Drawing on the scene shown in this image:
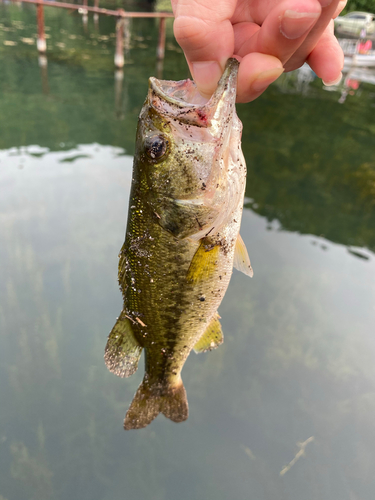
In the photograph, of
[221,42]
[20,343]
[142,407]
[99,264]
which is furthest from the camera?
[99,264]

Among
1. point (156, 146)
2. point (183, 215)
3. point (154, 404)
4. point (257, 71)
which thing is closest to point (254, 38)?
point (257, 71)

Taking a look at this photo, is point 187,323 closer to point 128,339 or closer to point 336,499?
point 128,339

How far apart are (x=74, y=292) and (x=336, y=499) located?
12.0ft

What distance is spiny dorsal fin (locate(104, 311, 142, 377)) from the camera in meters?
1.93

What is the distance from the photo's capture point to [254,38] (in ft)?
3.94

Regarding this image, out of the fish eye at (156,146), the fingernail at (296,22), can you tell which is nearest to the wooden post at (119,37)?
the fish eye at (156,146)

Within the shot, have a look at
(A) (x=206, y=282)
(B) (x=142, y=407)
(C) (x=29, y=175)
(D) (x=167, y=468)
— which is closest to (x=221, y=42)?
(A) (x=206, y=282)

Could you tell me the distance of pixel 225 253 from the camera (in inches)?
68.7

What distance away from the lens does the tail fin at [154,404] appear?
2.11 m

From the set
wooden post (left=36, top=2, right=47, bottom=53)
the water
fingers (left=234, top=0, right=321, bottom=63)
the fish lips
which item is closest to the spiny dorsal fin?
the fish lips

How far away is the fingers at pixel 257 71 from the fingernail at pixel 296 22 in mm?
99

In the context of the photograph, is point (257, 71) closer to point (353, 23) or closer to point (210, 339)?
point (210, 339)

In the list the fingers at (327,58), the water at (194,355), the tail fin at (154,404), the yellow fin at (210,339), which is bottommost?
the water at (194,355)

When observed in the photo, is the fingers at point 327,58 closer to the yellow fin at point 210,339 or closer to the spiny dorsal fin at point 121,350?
the yellow fin at point 210,339
